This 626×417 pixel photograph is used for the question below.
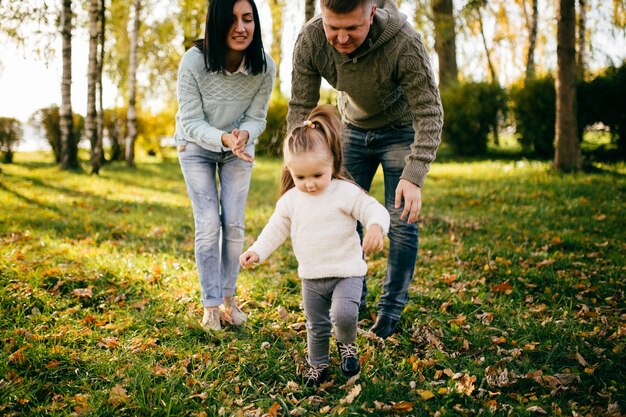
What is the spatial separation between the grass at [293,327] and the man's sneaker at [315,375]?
7 cm

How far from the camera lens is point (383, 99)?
11.0ft

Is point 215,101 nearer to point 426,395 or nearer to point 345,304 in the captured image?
point 345,304

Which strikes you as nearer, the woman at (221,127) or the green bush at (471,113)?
the woman at (221,127)

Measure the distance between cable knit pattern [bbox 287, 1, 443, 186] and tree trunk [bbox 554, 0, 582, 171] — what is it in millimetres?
7689

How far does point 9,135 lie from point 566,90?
48.7 feet

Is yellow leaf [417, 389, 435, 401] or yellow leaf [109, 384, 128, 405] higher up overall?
yellow leaf [109, 384, 128, 405]

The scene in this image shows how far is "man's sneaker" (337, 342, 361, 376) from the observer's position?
3.03 meters

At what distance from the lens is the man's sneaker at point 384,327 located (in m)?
3.65

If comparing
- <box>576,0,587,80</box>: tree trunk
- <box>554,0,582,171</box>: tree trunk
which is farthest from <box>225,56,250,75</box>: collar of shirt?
<box>576,0,587,80</box>: tree trunk

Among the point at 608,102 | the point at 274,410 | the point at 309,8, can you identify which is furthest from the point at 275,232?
the point at 608,102

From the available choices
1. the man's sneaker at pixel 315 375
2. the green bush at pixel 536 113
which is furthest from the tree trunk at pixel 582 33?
the man's sneaker at pixel 315 375

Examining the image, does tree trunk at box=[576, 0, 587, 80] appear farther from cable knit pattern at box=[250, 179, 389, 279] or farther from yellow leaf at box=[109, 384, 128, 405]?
yellow leaf at box=[109, 384, 128, 405]

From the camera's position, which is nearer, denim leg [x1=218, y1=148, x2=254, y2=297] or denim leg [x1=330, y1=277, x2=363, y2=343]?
denim leg [x1=330, y1=277, x2=363, y2=343]

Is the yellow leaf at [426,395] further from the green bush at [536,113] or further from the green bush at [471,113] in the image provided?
the green bush at [471,113]
